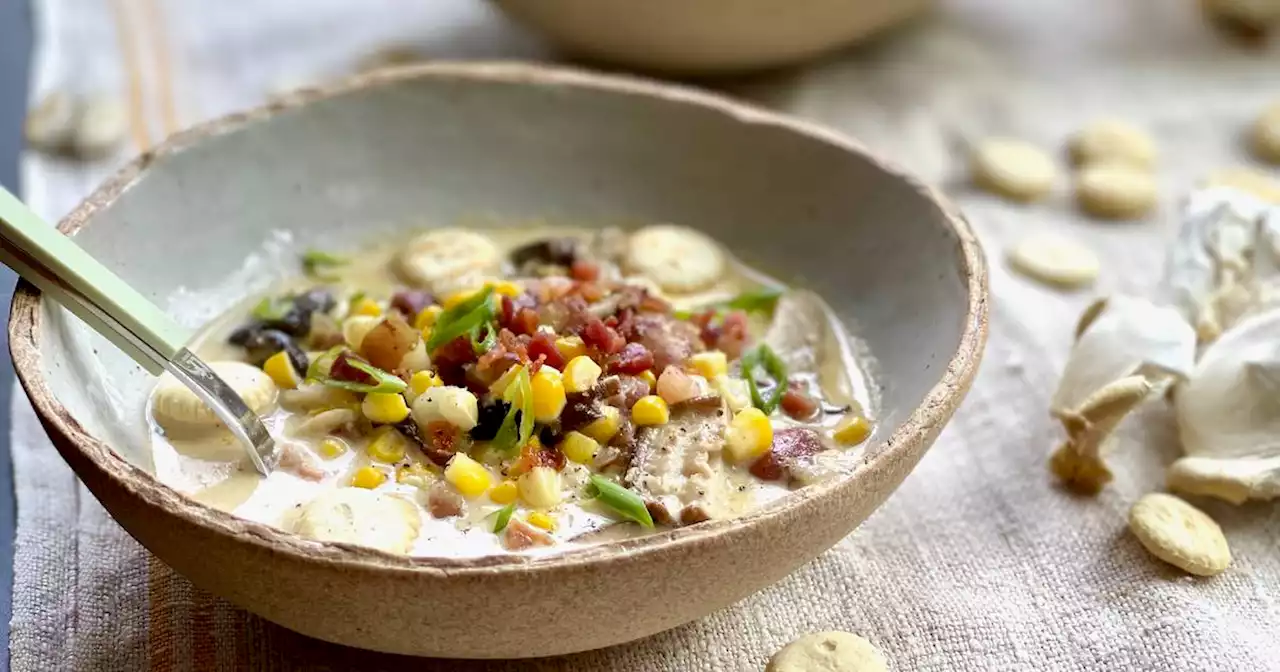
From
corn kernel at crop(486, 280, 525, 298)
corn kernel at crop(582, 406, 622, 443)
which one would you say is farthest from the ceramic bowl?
corn kernel at crop(582, 406, 622, 443)

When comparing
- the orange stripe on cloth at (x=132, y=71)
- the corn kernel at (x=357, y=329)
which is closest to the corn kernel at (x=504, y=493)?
the corn kernel at (x=357, y=329)

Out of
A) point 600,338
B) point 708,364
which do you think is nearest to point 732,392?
point 708,364

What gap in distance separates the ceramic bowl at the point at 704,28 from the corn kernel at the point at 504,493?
5.94 ft

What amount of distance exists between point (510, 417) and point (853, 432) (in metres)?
0.68

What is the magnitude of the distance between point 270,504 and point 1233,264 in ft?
6.93

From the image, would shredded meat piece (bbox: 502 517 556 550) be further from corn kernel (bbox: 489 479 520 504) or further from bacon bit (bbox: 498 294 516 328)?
bacon bit (bbox: 498 294 516 328)

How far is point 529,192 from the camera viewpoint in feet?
10.1

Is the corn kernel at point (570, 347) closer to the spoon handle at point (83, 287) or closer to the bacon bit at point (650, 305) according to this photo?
the bacon bit at point (650, 305)

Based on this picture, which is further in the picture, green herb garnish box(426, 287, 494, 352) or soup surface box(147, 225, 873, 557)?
green herb garnish box(426, 287, 494, 352)

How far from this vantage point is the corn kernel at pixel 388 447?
2.23m

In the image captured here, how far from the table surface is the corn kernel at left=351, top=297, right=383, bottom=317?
63cm

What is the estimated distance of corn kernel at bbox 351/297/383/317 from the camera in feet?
8.21

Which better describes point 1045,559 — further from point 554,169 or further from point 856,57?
point 856,57

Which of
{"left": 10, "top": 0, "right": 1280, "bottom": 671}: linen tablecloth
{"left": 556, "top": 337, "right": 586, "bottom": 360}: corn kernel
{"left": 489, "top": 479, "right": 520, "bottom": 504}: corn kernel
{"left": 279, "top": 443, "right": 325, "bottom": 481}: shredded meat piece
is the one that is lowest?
{"left": 10, "top": 0, "right": 1280, "bottom": 671}: linen tablecloth
